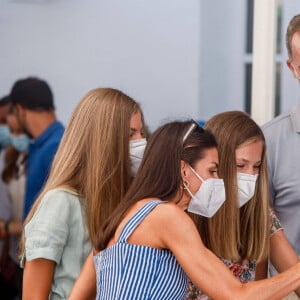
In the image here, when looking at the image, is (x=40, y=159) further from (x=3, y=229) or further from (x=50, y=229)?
(x=50, y=229)

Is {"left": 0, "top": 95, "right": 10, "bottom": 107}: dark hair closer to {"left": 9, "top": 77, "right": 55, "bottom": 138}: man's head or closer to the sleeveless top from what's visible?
{"left": 9, "top": 77, "right": 55, "bottom": 138}: man's head

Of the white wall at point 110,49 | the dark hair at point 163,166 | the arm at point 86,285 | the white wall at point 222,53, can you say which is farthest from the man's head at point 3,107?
the dark hair at point 163,166

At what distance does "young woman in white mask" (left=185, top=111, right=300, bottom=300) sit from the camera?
336 cm

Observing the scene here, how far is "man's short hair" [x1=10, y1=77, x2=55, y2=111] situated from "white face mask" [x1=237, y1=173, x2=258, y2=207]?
193 centimetres

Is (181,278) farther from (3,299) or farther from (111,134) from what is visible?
(3,299)

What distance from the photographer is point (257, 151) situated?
11.4 feet

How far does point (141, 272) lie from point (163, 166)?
0.31m

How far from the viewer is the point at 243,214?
3.49m

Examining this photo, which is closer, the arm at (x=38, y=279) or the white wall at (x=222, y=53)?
the arm at (x=38, y=279)

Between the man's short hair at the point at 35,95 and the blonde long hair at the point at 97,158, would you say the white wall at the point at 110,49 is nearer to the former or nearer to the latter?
the man's short hair at the point at 35,95

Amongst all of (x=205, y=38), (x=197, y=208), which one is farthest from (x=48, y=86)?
(x=197, y=208)

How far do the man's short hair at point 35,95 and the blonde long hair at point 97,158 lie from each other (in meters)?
1.71

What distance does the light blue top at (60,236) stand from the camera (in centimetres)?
331

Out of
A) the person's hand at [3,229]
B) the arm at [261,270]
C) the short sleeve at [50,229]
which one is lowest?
the person's hand at [3,229]
